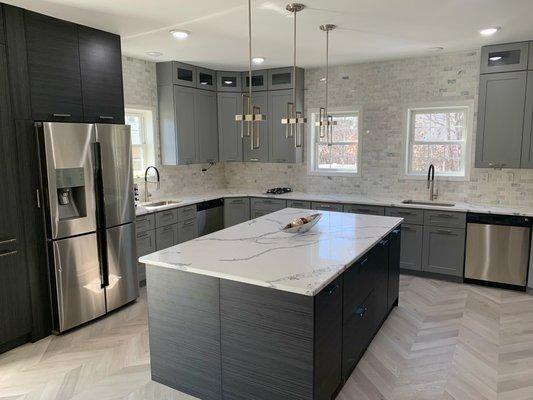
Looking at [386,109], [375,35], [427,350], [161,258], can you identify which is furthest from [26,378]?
[386,109]

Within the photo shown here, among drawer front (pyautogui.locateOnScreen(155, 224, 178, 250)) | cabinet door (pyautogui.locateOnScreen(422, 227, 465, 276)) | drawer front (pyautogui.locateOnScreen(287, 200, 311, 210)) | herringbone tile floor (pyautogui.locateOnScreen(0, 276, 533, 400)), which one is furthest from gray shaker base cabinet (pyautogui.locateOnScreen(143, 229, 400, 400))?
drawer front (pyautogui.locateOnScreen(287, 200, 311, 210))

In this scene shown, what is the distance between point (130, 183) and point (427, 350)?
3.04m

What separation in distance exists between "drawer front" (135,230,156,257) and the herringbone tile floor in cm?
65

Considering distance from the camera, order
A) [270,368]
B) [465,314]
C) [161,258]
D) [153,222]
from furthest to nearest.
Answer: [153,222] → [465,314] → [161,258] → [270,368]

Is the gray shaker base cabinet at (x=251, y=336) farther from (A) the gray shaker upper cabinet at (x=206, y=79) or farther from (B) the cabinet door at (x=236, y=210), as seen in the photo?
(A) the gray shaker upper cabinet at (x=206, y=79)

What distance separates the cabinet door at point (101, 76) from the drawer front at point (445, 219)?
3.55 m

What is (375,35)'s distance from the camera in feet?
12.8

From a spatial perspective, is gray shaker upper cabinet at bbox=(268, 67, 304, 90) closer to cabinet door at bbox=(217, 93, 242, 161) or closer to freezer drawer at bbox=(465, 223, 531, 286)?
cabinet door at bbox=(217, 93, 242, 161)

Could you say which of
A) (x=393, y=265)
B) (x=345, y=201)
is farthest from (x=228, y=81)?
(x=393, y=265)

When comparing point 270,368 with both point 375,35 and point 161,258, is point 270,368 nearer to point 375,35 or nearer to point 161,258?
point 161,258

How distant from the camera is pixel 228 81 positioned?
586 cm

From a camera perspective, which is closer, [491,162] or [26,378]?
[26,378]

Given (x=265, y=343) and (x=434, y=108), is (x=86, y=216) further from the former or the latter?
(x=434, y=108)

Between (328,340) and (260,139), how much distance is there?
410cm
